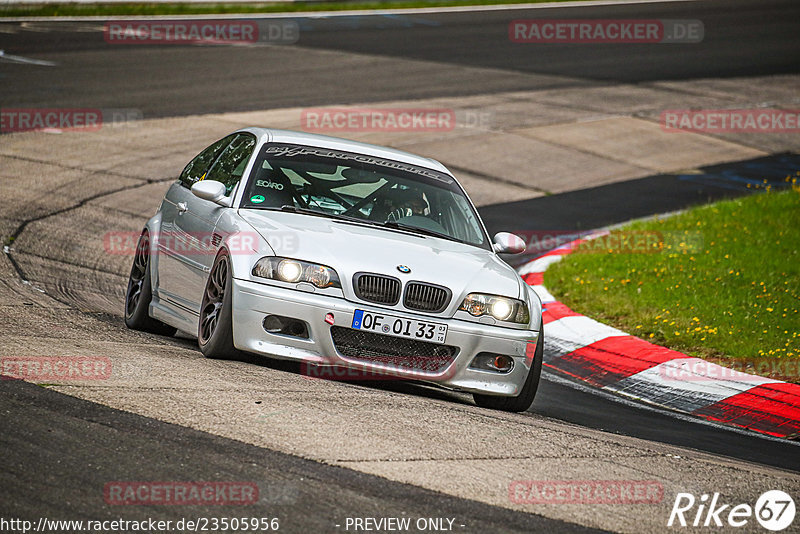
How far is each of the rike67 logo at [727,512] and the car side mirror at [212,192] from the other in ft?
12.0

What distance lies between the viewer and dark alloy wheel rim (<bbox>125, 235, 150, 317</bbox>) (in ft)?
27.7

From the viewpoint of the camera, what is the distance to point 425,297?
678cm

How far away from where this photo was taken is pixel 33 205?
12.2 meters

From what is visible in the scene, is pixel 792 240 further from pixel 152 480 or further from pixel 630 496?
pixel 152 480

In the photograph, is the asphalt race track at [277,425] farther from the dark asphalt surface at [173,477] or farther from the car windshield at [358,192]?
the car windshield at [358,192]

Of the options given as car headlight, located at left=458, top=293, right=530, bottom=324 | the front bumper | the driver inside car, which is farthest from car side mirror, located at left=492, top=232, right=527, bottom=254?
the front bumper

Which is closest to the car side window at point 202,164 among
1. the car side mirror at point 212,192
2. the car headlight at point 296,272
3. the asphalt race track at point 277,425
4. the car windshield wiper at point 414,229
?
the car side mirror at point 212,192

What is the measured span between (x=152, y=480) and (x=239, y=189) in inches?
135

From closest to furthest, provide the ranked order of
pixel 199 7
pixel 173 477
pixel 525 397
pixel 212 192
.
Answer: pixel 173 477, pixel 525 397, pixel 212 192, pixel 199 7

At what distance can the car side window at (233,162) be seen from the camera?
26.0ft

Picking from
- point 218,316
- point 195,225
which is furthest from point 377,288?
point 195,225

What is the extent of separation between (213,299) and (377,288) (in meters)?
1.07

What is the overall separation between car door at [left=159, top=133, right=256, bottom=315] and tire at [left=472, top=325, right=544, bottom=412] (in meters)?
1.94

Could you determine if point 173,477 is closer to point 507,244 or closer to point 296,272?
point 296,272
